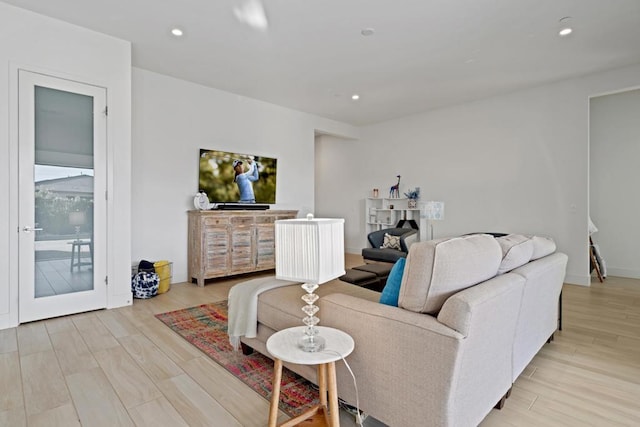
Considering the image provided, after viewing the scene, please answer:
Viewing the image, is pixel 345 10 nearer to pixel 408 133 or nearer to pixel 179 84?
pixel 179 84

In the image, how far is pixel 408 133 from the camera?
666cm

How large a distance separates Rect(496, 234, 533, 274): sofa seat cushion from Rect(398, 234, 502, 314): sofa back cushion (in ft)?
1.23

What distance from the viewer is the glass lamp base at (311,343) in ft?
4.58

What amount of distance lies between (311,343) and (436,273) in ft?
2.06

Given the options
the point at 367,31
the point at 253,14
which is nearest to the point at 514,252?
the point at 367,31

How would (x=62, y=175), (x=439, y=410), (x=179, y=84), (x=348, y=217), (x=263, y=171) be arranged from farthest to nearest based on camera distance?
(x=348, y=217), (x=263, y=171), (x=179, y=84), (x=62, y=175), (x=439, y=410)

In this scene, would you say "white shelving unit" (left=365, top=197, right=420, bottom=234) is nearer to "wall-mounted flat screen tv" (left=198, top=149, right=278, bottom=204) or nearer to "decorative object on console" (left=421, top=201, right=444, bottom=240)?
"decorative object on console" (left=421, top=201, right=444, bottom=240)

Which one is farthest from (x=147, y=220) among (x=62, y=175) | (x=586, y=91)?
(x=586, y=91)

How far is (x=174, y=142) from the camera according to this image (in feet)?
15.3

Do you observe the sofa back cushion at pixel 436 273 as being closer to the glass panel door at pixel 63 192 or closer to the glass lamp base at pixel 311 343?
the glass lamp base at pixel 311 343

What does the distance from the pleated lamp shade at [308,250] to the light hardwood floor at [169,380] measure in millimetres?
856

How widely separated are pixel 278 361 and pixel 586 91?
554 cm

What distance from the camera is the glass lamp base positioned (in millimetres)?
1396

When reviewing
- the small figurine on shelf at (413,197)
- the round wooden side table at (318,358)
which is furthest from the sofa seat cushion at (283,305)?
the small figurine on shelf at (413,197)
